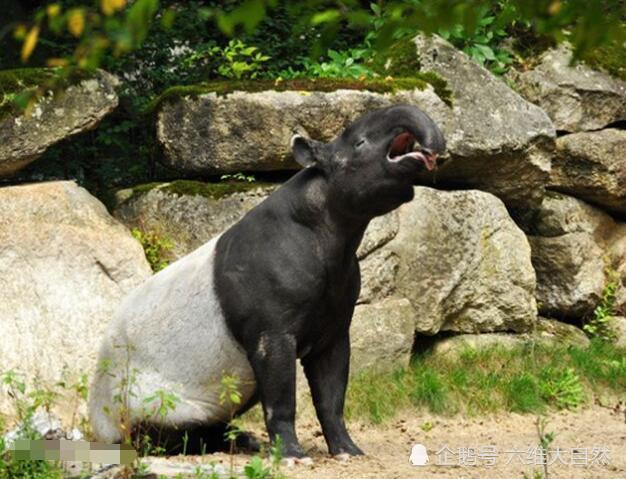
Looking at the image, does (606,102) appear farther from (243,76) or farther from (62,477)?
(62,477)

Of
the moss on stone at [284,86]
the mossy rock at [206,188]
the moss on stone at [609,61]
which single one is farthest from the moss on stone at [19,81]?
the moss on stone at [609,61]

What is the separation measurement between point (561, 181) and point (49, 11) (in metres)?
8.79

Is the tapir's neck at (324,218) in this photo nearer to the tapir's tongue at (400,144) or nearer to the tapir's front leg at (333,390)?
the tapir's tongue at (400,144)

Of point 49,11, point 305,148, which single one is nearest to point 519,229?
point 305,148

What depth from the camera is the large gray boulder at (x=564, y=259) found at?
11.0 metres

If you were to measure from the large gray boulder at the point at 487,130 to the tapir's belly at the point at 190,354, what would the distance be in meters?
3.57

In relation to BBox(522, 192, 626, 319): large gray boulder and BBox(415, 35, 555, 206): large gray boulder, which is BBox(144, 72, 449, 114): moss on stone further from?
BBox(522, 192, 626, 319): large gray boulder

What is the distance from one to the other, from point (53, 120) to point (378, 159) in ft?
10.8

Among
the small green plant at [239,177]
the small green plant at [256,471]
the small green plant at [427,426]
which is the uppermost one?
the small green plant at [239,177]

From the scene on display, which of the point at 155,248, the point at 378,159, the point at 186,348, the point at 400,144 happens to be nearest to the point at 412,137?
the point at 400,144

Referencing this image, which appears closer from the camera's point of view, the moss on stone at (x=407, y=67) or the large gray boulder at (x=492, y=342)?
the large gray boulder at (x=492, y=342)

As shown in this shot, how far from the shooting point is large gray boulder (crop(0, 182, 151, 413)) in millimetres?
8648

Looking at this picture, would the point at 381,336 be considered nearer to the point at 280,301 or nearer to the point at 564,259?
the point at 564,259

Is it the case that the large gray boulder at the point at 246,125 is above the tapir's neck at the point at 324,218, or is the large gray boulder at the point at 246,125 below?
above
